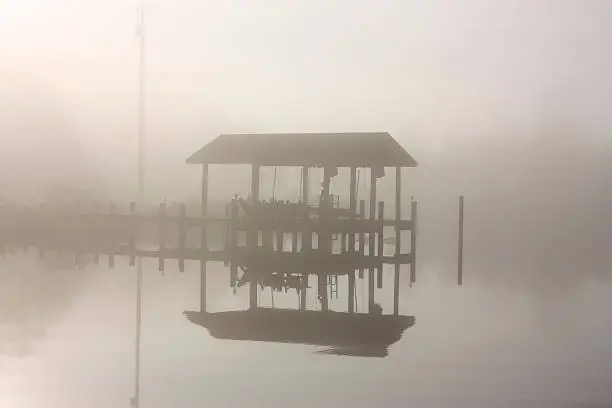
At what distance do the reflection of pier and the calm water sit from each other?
0.03 meters

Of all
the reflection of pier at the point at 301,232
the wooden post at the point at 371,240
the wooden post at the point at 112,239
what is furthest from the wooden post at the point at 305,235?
the wooden post at the point at 112,239

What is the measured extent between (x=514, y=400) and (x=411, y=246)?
1.07 ft

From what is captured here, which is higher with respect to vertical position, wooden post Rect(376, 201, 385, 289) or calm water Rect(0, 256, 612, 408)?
wooden post Rect(376, 201, 385, 289)

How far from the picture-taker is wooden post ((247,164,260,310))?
1.04m

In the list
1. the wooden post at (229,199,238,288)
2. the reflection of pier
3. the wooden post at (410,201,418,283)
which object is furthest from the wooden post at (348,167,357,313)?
the wooden post at (229,199,238,288)

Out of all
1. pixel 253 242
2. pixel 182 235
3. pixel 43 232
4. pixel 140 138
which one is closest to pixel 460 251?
pixel 253 242

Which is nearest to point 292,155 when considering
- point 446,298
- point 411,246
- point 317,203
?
point 317,203

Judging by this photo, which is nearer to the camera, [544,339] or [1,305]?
[544,339]

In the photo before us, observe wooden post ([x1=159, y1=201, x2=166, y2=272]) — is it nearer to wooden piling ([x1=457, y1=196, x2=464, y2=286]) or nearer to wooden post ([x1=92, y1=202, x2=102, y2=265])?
wooden post ([x1=92, y1=202, x2=102, y2=265])

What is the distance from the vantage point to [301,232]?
1038 mm

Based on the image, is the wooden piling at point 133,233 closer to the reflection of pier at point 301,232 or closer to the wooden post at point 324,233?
the reflection of pier at point 301,232

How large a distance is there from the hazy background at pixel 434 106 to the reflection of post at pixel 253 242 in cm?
2

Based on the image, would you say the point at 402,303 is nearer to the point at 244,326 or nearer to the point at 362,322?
the point at 362,322

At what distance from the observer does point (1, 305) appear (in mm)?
1121
